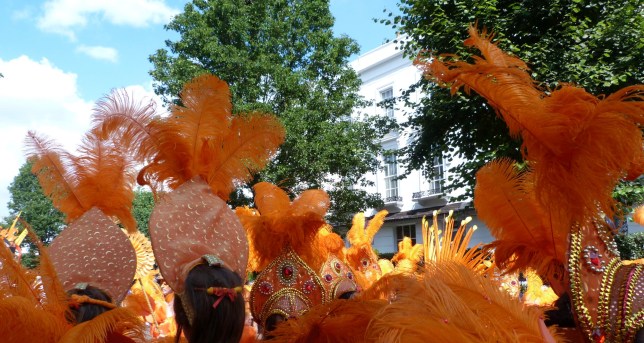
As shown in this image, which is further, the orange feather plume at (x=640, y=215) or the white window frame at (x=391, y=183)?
the white window frame at (x=391, y=183)

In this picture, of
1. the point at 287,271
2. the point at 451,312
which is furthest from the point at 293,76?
the point at 451,312

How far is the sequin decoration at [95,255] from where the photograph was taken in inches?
110

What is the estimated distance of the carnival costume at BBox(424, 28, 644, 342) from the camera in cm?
247

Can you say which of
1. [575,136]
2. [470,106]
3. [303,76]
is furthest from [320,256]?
[303,76]

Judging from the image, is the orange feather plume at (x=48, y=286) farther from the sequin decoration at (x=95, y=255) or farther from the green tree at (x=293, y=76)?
the green tree at (x=293, y=76)

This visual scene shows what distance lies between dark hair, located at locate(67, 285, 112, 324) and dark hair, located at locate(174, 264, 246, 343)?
0.57 meters

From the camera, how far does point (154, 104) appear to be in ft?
9.05

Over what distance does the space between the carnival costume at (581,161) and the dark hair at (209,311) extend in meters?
1.26

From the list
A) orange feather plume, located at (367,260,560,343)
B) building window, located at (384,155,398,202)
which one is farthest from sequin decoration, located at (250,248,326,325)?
building window, located at (384,155,398,202)

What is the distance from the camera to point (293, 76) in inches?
626

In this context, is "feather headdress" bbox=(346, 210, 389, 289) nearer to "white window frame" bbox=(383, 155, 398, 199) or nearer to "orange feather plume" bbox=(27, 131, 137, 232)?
"orange feather plume" bbox=(27, 131, 137, 232)

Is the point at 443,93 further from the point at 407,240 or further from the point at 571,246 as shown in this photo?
the point at 571,246

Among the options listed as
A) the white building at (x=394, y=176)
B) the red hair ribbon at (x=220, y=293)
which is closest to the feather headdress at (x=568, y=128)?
the red hair ribbon at (x=220, y=293)

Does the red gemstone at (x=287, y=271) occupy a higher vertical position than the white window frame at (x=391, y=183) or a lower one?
lower
